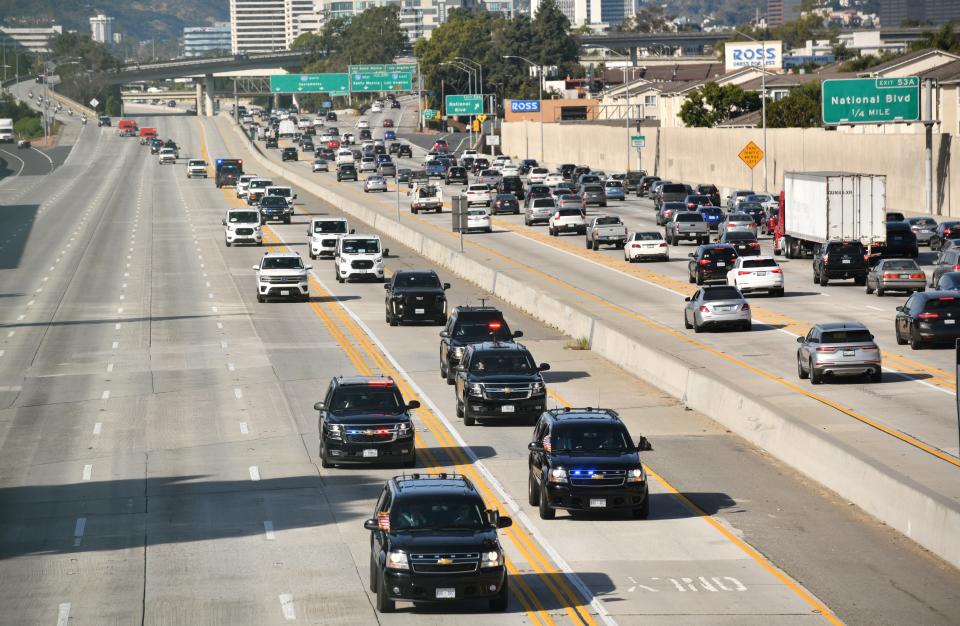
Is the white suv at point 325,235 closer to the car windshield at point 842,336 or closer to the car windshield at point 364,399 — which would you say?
the car windshield at point 842,336

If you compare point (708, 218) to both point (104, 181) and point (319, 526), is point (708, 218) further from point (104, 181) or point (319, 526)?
point (104, 181)

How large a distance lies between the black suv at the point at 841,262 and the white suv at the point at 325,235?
78.1 ft

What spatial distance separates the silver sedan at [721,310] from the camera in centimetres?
4497

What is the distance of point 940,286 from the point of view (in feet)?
148

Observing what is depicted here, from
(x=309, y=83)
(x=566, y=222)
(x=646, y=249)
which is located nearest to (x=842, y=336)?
(x=646, y=249)

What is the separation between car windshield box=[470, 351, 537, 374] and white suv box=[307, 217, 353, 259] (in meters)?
39.6

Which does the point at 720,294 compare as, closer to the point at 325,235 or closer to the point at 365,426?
the point at 365,426

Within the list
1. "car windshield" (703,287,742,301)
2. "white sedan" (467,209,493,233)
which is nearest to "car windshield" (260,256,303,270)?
"car windshield" (703,287,742,301)

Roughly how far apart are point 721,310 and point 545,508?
74.6ft

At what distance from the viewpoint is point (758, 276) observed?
53469mm

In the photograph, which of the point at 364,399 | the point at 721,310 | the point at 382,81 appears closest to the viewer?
the point at 364,399

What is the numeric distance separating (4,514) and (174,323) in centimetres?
2731

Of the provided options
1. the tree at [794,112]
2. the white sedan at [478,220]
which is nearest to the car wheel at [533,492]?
the white sedan at [478,220]

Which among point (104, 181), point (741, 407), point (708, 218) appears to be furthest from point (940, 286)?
point (104, 181)
